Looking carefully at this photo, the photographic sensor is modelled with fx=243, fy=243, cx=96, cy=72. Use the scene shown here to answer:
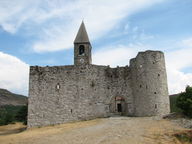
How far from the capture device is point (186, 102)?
27594mm

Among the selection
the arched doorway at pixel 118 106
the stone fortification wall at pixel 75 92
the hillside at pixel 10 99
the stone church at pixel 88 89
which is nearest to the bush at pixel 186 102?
the stone church at pixel 88 89

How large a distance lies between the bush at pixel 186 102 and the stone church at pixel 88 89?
2.70m

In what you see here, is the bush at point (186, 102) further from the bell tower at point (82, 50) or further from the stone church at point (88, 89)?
the bell tower at point (82, 50)

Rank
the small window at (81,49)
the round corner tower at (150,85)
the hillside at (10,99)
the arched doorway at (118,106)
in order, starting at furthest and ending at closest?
the hillside at (10,99)
the small window at (81,49)
the arched doorway at (118,106)
the round corner tower at (150,85)

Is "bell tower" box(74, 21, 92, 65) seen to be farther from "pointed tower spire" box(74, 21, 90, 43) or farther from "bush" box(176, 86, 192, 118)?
"bush" box(176, 86, 192, 118)

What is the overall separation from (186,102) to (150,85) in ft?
16.2

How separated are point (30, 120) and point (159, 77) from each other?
18173mm

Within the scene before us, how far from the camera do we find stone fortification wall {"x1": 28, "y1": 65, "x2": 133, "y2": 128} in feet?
108

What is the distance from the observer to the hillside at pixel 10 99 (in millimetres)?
127938

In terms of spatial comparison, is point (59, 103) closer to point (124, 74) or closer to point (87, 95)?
point (87, 95)

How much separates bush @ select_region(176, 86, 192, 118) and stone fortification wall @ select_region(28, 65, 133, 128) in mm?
6706

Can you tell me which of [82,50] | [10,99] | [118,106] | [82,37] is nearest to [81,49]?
[82,50]

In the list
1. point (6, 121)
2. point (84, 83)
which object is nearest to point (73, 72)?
point (84, 83)

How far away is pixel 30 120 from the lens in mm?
33125
